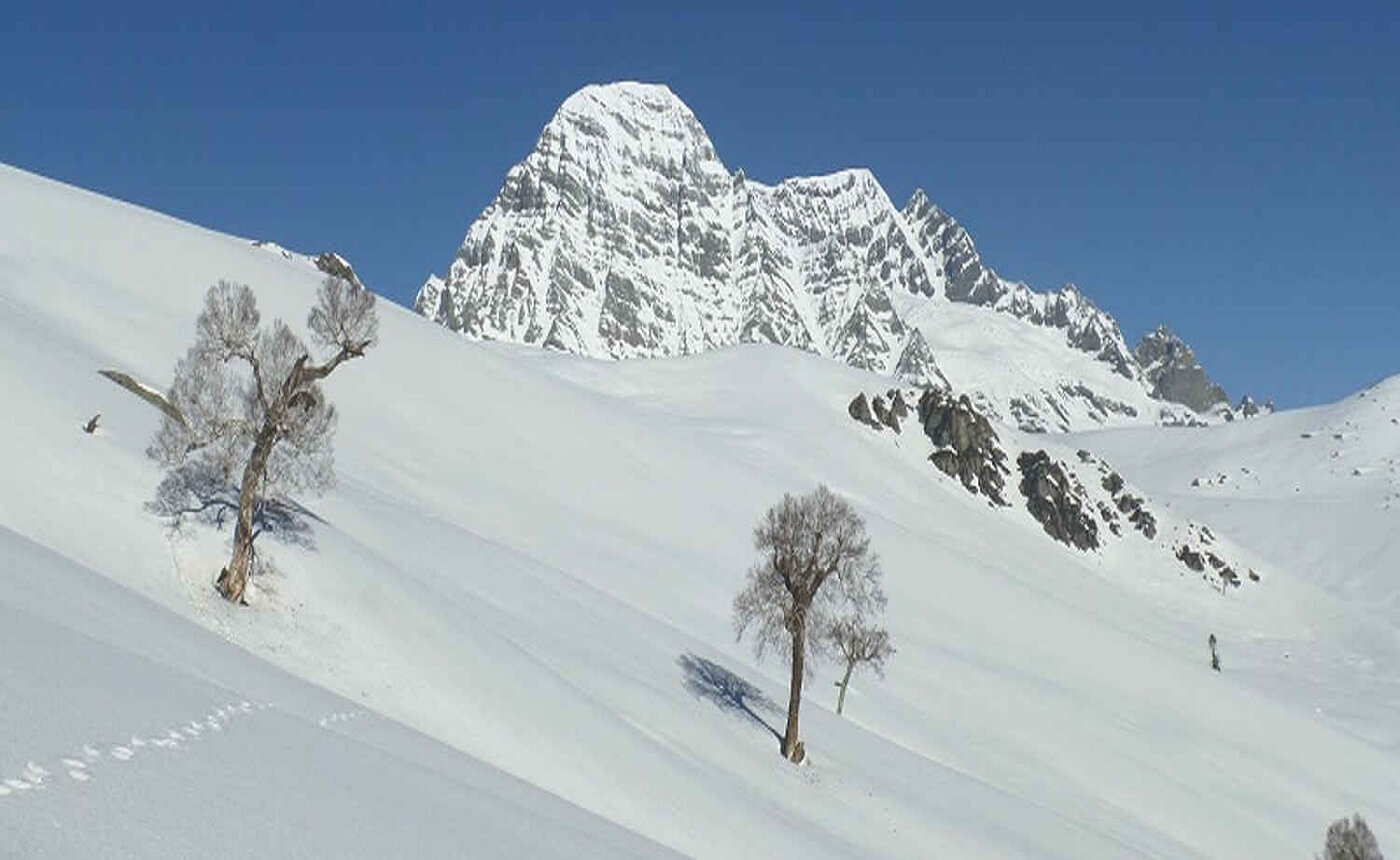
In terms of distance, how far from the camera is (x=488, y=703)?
32.7 metres

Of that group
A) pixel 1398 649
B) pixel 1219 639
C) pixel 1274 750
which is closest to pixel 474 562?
pixel 1274 750

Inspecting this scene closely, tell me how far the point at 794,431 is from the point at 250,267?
70.7m

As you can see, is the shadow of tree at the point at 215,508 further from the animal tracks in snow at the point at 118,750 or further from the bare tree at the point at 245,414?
the animal tracks in snow at the point at 118,750

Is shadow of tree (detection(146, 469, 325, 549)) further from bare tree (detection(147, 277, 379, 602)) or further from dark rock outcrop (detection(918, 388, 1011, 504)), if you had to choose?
dark rock outcrop (detection(918, 388, 1011, 504))

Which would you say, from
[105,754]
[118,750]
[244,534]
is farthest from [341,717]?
[244,534]

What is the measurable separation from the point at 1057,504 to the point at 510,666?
135868 millimetres

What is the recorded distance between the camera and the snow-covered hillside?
15.7 m

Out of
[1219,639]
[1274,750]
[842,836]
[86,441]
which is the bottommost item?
[842,836]

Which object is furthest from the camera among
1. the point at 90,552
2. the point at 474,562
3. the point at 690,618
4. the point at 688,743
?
the point at 690,618

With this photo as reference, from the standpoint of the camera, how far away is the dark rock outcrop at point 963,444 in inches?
6043

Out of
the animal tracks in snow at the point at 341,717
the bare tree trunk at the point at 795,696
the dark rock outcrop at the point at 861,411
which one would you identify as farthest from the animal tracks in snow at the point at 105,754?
the dark rock outcrop at the point at 861,411

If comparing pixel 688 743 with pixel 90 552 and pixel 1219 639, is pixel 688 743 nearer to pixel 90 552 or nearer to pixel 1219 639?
pixel 90 552

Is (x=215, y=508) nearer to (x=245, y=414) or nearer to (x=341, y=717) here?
(x=245, y=414)

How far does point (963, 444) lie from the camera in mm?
155500
